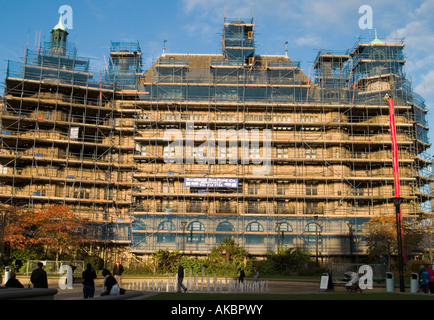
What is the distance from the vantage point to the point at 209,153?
161ft

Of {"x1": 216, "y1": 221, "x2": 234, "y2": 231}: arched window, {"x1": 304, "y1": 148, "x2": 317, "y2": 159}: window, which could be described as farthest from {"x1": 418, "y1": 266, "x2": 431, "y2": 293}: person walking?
{"x1": 304, "y1": 148, "x2": 317, "y2": 159}: window

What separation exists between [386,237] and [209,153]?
63.1 ft

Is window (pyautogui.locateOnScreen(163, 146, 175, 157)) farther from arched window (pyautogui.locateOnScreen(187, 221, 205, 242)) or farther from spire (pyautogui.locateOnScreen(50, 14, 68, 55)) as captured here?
spire (pyautogui.locateOnScreen(50, 14, 68, 55))

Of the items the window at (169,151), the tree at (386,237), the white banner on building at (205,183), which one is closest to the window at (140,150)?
the window at (169,151)

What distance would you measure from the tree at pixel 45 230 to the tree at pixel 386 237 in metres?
26.4

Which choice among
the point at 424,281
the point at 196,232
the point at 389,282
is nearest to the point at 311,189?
the point at 196,232

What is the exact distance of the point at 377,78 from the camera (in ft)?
182

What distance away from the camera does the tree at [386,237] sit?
135ft

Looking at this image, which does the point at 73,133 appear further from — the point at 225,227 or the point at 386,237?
the point at 386,237

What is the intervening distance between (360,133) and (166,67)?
23228 millimetres

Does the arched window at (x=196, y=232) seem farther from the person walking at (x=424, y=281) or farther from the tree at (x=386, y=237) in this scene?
the person walking at (x=424, y=281)

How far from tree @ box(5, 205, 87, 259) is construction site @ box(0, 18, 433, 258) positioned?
4789 millimetres

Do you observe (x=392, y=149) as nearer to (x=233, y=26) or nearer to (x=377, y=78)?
(x=377, y=78)
